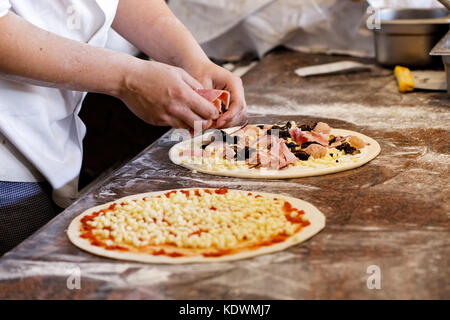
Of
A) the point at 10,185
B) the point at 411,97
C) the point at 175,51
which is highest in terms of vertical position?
the point at 175,51

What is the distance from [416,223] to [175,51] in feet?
3.36

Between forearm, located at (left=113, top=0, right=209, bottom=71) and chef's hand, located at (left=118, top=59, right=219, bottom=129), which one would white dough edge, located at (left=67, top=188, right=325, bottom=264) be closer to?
chef's hand, located at (left=118, top=59, right=219, bottom=129)

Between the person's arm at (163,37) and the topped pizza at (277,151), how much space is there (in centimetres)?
20

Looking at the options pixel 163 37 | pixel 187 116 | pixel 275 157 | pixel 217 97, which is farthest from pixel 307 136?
pixel 163 37

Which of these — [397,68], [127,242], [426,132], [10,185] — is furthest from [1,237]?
[397,68]

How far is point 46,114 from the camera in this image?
175cm

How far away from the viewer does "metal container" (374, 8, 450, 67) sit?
109 inches

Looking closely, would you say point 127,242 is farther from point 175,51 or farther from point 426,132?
point 426,132

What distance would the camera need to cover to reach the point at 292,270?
1.16 metres

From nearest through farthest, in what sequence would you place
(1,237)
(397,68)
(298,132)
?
(1,237) → (298,132) → (397,68)

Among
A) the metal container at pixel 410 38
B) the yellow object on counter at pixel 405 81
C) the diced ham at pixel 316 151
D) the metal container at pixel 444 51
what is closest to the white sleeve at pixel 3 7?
the diced ham at pixel 316 151

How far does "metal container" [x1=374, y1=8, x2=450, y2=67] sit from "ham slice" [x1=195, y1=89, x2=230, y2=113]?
1326 mm

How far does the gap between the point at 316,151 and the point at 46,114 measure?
801mm

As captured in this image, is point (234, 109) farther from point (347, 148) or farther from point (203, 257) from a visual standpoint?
point (203, 257)
